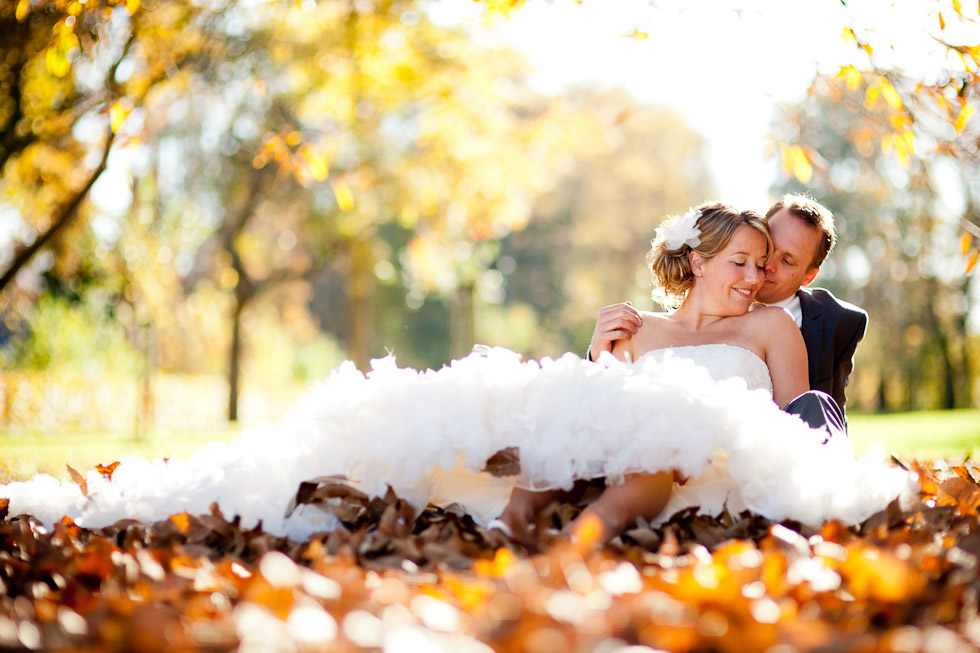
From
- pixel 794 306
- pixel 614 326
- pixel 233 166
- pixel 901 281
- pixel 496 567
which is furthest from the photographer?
pixel 901 281

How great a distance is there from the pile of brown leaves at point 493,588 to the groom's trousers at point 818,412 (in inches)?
20.0

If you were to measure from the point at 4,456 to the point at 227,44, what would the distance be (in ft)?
15.9

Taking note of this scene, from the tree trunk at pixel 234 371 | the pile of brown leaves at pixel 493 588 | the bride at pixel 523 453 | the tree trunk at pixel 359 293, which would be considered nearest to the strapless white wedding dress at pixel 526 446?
the bride at pixel 523 453

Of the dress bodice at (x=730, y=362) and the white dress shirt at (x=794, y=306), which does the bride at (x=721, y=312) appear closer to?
the dress bodice at (x=730, y=362)

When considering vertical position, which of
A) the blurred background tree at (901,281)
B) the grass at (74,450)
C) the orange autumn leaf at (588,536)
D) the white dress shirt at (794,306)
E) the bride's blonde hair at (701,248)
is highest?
the blurred background tree at (901,281)

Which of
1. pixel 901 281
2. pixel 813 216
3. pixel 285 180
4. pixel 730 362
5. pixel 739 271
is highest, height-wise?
pixel 901 281

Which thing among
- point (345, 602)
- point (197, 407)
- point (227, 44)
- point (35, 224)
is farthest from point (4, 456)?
point (197, 407)

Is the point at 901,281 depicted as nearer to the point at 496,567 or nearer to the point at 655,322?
the point at 655,322

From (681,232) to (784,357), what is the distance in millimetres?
779

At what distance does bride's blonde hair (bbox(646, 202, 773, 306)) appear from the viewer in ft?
12.7

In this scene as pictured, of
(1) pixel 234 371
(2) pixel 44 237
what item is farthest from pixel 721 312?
(1) pixel 234 371

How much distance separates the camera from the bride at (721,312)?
369cm

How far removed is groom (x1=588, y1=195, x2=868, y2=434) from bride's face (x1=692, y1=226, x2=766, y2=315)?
0.64ft

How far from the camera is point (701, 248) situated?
156 inches
